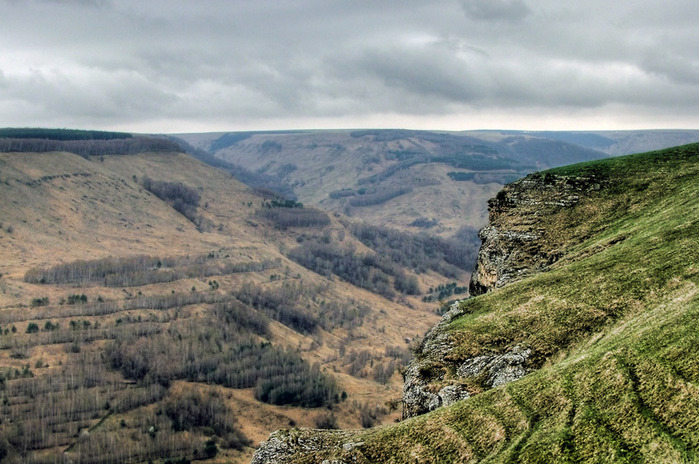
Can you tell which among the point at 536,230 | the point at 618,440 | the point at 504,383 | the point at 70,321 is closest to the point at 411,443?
the point at 504,383

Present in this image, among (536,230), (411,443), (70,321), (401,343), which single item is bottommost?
(401,343)

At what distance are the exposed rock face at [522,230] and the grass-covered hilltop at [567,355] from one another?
195 millimetres

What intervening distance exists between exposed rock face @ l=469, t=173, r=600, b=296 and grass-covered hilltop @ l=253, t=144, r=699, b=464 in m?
0.19

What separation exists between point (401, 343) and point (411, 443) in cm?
15785

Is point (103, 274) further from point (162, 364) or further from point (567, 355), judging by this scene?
point (567, 355)

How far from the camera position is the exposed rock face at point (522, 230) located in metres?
52.1

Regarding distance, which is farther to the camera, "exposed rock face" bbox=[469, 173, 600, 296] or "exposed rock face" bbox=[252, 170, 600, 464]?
"exposed rock face" bbox=[469, 173, 600, 296]

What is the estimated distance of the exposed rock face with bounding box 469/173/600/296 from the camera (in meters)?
52.1

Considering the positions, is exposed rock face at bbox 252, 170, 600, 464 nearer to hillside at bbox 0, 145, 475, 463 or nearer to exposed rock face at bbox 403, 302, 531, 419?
exposed rock face at bbox 403, 302, 531, 419

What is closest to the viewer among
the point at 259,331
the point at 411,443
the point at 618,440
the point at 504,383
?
the point at 618,440

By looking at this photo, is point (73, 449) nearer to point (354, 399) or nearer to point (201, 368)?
point (201, 368)

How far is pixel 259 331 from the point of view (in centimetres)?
16425

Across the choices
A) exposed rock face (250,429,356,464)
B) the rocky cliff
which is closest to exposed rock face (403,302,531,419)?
the rocky cliff

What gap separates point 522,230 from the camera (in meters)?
56.1
